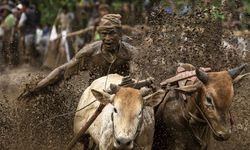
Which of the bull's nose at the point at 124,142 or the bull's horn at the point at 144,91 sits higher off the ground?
the bull's horn at the point at 144,91

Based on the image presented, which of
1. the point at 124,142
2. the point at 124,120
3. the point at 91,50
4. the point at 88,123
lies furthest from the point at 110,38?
the point at 124,142

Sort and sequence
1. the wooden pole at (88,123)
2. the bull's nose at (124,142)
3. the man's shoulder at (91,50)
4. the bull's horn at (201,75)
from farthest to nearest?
the man's shoulder at (91,50), the wooden pole at (88,123), the bull's horn at (201,75), the bull's nose at (124,142)

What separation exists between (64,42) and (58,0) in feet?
11.3

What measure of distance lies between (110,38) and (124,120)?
7.45ft

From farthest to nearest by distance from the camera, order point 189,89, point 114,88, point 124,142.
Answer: point 189,89, point 114,88, point 124,142

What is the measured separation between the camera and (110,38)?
429 inches

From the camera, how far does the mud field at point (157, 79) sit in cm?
1151

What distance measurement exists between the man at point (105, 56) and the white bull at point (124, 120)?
85 centimetres

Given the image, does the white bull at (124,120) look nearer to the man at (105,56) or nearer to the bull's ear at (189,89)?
the bull's ear at (189,89)

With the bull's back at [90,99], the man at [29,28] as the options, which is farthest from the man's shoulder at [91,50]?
the man at [29,28]

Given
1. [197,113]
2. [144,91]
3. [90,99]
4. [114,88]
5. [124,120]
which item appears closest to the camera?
[124,120]

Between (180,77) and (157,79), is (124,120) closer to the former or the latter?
(180,77)

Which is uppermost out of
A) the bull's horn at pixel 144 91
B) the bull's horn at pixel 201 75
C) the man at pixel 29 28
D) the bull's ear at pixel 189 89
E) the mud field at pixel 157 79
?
the bull's horn at pixel 201 75

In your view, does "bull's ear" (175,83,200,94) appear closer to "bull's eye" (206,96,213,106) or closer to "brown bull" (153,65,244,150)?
"brown bull" (153,65,244,150)
